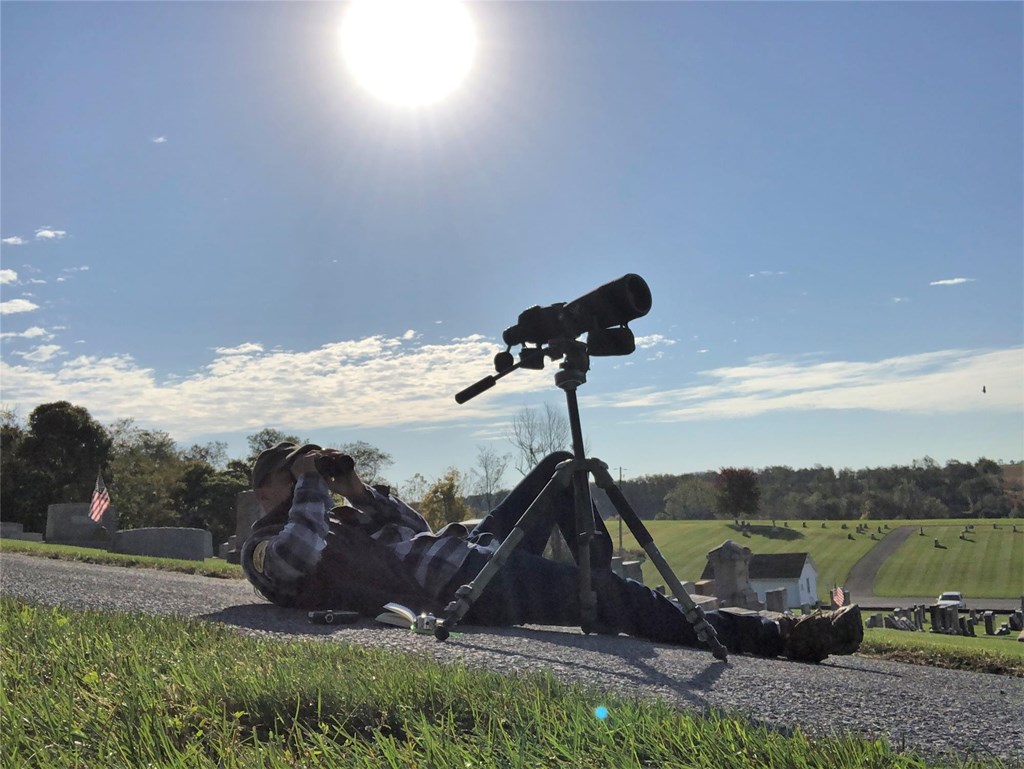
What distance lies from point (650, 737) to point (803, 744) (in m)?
0.34

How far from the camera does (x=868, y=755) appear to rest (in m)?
1.59

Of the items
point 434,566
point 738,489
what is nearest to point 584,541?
point 434,566


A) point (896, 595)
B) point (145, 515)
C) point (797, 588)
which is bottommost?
point (896, 595)

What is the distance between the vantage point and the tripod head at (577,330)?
3584 millimetres

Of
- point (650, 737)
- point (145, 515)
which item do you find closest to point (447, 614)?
point (650, 737)

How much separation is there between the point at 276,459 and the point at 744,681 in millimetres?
3060

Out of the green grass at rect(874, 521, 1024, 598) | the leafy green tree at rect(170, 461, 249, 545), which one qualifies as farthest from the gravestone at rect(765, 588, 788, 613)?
the green grass at rect(874, 521, 1024, 598)

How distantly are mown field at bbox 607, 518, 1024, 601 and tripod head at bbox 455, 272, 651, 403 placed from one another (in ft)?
144

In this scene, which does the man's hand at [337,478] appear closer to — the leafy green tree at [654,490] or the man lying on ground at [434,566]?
the man lying on ground at [434,566]

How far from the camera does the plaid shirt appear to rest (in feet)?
13.3

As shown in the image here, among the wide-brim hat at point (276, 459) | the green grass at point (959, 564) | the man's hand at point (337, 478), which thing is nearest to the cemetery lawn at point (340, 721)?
the man's hand at point (337, 478)

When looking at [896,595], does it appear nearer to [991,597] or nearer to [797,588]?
[991,597]

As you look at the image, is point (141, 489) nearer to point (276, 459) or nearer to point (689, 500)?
point (276, 459)

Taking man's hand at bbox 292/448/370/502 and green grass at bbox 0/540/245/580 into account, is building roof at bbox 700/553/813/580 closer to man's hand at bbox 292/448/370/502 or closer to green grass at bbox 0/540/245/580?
green grass at bbox 0/540/245/580
